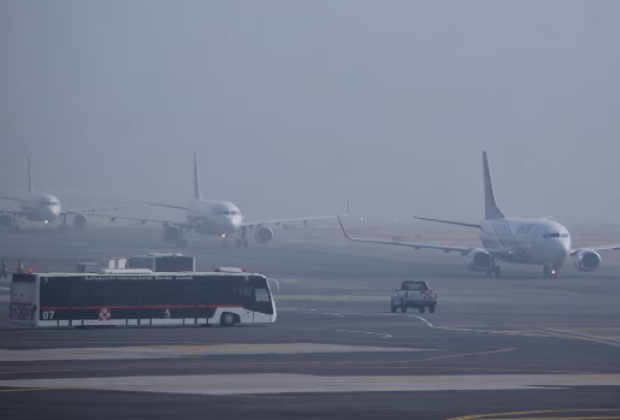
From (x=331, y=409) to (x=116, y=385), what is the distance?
697 centimetres

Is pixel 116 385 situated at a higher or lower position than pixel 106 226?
lower

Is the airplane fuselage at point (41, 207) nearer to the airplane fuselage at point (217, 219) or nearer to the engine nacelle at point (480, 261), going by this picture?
the airplane fuselage at point (217, 219)

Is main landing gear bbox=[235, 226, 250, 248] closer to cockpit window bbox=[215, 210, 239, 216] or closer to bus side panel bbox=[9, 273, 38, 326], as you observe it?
cockpit window bbox=[215, 210, 239, 216]

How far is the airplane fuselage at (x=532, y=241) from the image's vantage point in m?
84.2

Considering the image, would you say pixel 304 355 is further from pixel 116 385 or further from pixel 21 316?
pixel 21 316

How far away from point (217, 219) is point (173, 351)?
84379mm

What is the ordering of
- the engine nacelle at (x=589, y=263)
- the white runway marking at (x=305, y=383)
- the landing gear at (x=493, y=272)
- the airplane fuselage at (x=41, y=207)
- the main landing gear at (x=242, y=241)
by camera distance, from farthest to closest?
the airplane fuselage at (x=41, y=207)
the main landing gear at (x=242, y=241)
the landing gear at (x=493, y=272)
the engine nacelle at (x=589, y=263)
the white runway marking at (x=305, y=383)

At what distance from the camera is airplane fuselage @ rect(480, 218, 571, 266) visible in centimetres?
8419

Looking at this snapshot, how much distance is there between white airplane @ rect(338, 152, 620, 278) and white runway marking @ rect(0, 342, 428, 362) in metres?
44.7

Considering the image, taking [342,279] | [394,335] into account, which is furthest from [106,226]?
[394,335]

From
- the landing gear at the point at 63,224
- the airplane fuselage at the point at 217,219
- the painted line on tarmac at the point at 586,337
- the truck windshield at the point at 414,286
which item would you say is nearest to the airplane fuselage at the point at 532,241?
the truck windshield at the point at 414,286

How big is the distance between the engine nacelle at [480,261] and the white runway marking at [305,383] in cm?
5583

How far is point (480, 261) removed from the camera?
3497 inches

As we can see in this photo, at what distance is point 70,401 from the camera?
26.6m
